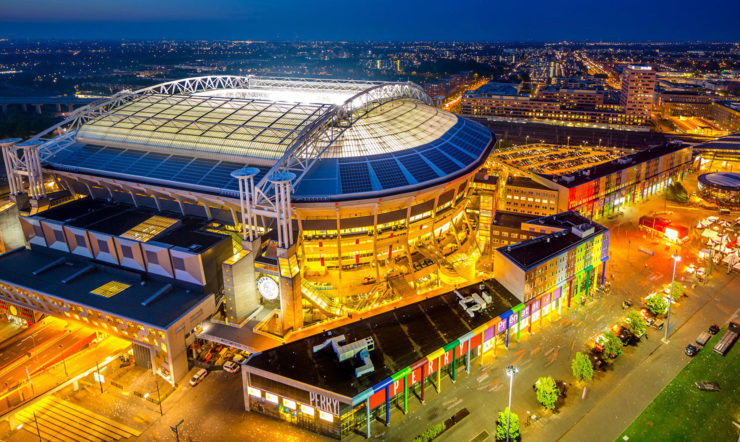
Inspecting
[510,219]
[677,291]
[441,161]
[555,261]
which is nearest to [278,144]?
[441,161]

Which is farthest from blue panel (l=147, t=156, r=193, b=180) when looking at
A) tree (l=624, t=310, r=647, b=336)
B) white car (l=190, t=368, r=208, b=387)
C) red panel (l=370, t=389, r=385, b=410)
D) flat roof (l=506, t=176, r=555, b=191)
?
tree (l=624, t=310, r=647, b=336)

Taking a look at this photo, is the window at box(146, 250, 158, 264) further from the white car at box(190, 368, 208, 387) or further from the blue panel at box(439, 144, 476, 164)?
the blue panel at box(439, 144, 476, 164)

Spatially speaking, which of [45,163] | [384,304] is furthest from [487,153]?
[45,163]

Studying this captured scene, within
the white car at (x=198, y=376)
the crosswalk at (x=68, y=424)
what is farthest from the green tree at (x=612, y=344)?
the crosswalk at (x=68, y=424)

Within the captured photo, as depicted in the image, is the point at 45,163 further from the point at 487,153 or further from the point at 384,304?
the point at 487,153

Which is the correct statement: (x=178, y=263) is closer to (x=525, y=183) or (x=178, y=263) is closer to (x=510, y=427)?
(x=510, y=427)

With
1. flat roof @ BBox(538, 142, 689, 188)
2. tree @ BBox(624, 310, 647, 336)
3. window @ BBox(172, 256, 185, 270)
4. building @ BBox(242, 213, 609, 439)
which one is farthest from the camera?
flat roof @ BBox(538, 142, 689, 188)
